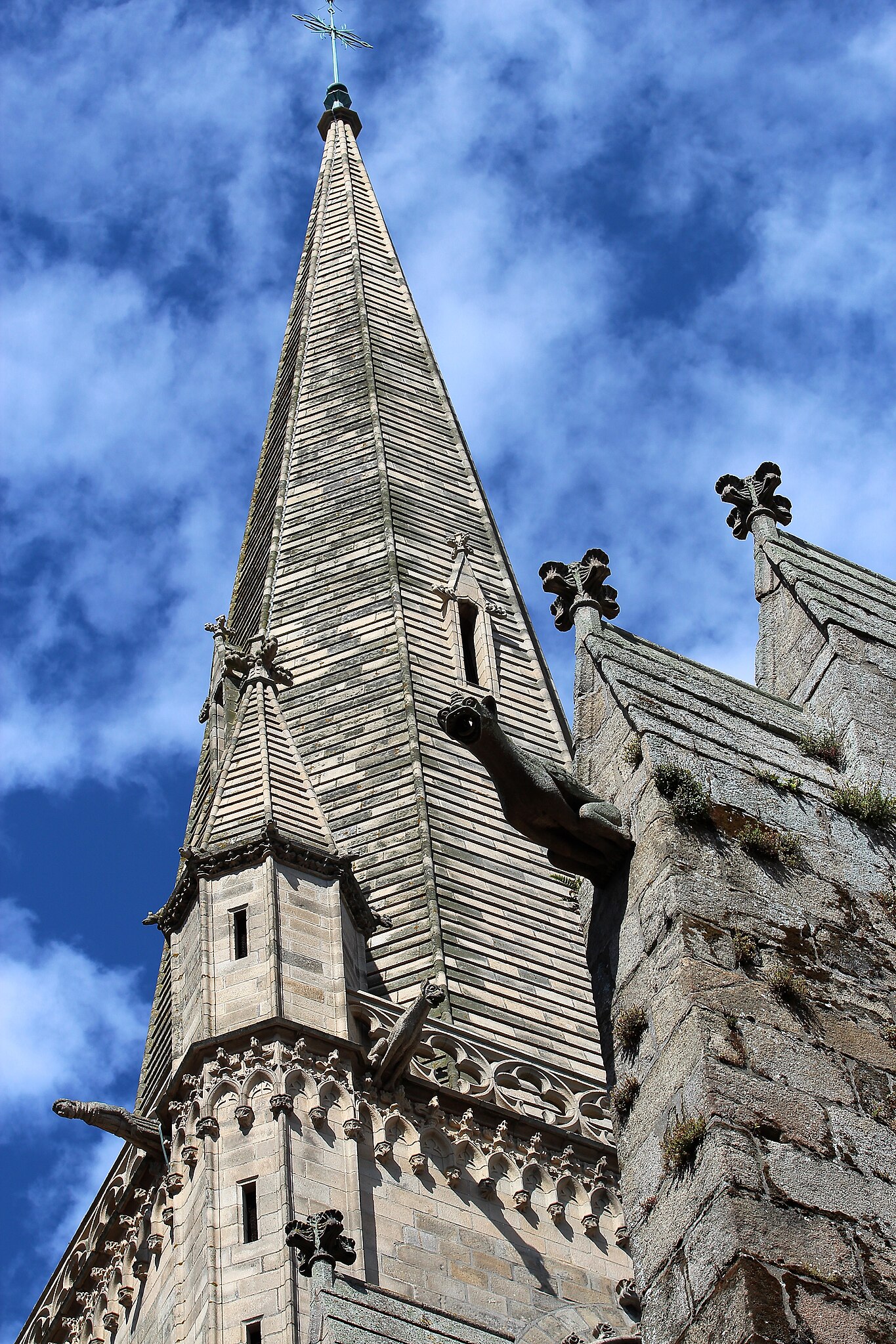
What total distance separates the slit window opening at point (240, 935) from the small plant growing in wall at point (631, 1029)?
10667mm

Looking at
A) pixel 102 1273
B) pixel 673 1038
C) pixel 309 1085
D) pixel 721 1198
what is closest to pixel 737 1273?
pixel 721 1198

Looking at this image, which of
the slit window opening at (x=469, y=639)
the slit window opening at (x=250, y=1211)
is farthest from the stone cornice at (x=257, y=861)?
the slit window opening at (x=469, y=639)

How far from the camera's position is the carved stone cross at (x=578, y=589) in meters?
9.62

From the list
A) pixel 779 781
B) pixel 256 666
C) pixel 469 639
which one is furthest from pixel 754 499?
pixel 469 639

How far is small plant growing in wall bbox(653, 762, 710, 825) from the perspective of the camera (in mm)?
7801

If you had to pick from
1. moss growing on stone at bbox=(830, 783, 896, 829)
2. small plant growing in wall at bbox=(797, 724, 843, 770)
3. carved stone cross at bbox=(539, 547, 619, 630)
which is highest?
carved stone cross at bbox=(539, 547, 619, 630)

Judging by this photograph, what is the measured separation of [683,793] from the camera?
7.88m

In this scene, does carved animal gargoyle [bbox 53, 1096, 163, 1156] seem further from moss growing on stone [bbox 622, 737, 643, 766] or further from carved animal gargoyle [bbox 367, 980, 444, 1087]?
moss growing on stone [bbox 622, 737, 643, 766]

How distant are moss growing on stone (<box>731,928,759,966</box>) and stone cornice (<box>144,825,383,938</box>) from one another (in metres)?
11.7

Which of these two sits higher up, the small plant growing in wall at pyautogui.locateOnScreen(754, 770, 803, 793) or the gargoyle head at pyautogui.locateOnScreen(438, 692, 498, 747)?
the small plant growing in wall at pyautogui.locateOnScreen(754, 770, 803, 793)

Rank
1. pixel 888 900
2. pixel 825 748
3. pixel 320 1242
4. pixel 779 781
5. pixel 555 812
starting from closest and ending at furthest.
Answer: pixel 888 900 → pixel 555 812 → pixel 779 781 → pixel 825 748 → pixel 320 1242

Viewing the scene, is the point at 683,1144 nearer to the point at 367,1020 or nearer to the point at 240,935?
the point at 367,1020

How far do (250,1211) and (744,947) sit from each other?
8651 millimetres

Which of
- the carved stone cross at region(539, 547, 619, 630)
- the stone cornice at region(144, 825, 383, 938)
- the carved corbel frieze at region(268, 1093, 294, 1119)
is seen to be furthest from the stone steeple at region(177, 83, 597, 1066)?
the carved stone cross at region(539, 547, 619, 630)
